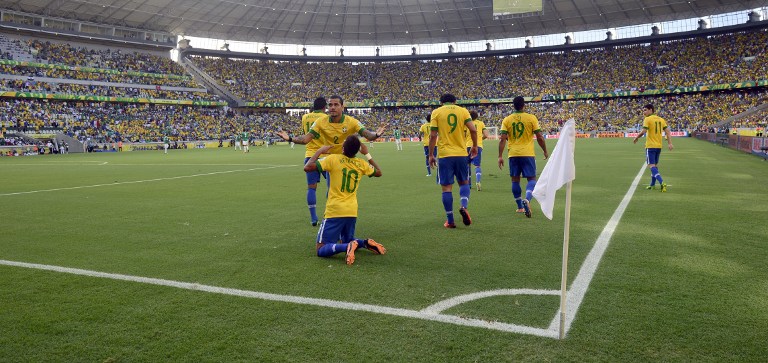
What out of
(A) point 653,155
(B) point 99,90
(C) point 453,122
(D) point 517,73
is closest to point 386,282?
(C) point 453,122

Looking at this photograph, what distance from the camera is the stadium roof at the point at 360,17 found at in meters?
52.3

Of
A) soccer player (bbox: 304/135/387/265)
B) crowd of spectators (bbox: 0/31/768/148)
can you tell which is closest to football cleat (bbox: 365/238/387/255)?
soccer player (bbox: 304/135/387/265)

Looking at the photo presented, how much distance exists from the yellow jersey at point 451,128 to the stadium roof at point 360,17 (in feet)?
152

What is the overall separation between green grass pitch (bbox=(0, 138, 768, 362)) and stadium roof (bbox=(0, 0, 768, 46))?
4710cm

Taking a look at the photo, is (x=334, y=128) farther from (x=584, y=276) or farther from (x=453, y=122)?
(x=584, y=276)

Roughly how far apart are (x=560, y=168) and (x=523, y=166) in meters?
5.35

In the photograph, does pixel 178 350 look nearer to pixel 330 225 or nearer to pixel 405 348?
pixel 405 348

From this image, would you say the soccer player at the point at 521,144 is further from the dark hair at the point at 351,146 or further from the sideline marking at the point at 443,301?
the dark hair at the point at 351,146

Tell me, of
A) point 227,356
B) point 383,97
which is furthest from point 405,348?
point 383,97

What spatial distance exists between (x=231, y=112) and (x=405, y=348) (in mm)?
65515

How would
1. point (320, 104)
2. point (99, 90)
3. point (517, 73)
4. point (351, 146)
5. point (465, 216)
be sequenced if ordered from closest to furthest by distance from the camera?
1. point (351, 146)
2. point (465, 216)
3. point (320, 104)
4. point (99, 90)
5. point (517, 73)

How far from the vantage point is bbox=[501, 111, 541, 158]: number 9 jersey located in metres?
8.66

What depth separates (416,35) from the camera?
225ft

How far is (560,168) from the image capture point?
359cm
